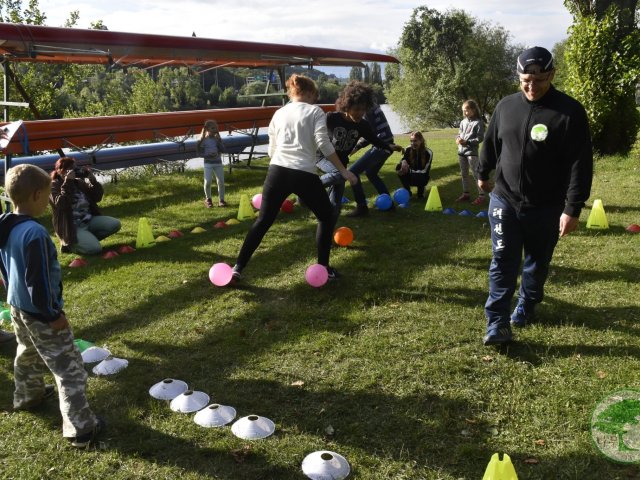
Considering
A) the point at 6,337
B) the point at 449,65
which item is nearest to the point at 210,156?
the point at 6,337

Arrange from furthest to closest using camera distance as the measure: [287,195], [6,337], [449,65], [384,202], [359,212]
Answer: [449,65] < [384,202] < [359,212] < [287,195] < [6,337]

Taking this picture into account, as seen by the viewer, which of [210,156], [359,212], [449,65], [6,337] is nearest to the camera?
[6,337]

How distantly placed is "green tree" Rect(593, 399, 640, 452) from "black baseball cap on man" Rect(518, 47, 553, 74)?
2261 millimetres

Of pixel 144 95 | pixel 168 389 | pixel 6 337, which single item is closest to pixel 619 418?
pixel 168 389

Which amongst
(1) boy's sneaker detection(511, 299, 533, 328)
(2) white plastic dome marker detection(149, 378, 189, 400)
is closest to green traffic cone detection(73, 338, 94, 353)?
(2) white plastic dome marker detection(149, 378, 189, 400)

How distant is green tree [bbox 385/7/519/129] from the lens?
50.2 meters

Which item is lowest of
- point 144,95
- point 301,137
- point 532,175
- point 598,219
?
point 598,219

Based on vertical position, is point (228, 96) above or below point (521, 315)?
above

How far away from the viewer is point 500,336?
4.26m

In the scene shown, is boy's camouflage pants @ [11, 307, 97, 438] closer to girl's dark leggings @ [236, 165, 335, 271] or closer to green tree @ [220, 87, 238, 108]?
girl's dark leggings @ [236, 165, 335, 271]

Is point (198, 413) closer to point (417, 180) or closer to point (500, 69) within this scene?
point (417, 180)

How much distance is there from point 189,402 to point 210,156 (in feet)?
23.3

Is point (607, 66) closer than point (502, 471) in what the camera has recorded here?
No

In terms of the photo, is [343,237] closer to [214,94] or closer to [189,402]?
[189,402]
